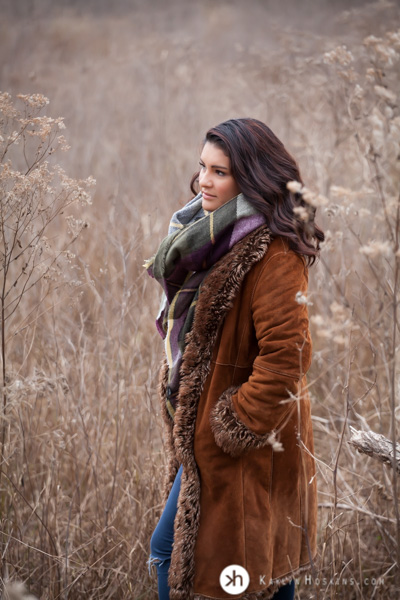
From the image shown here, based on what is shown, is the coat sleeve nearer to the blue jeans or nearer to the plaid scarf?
the plaid scarf

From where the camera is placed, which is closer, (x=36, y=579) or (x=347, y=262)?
(x=36, y=579)

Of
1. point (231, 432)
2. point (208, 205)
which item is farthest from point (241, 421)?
point (208, 205)

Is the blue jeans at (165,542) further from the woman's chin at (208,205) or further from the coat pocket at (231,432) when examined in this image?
the woman's chin at (208,205)

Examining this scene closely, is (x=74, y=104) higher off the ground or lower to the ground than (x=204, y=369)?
higher

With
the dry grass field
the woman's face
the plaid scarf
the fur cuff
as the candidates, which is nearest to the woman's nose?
the woman's face

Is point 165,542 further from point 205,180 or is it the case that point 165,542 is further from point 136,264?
point 136,264

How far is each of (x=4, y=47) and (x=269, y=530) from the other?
21.6 feet

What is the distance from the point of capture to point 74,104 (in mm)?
6281

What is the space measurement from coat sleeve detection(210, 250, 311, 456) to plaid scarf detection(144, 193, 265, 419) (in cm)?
16

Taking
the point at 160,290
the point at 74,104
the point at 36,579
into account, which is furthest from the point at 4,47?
the point at 36,579

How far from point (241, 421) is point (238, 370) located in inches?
6.6

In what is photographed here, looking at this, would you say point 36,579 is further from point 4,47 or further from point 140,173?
point 4,47

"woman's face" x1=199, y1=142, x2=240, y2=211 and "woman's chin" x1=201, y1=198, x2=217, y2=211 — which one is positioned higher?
"woman's face" x1=199, y1=142, x2=240, y2=211

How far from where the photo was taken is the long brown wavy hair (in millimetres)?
1748
